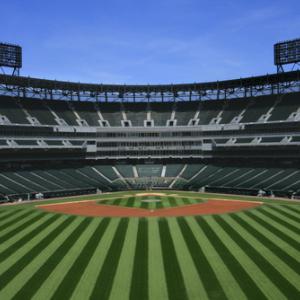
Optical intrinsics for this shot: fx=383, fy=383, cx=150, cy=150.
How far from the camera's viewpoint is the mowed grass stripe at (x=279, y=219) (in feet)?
144

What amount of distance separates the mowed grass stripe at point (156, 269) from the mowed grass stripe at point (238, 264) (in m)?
5.29

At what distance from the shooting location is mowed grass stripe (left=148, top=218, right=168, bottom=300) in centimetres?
2569

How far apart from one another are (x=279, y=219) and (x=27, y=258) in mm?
32425

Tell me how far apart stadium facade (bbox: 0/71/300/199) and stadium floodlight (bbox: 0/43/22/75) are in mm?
6307

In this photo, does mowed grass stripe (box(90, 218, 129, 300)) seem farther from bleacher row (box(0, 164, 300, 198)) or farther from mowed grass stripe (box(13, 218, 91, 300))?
bleacher row (box(0, 164, 300, 198))

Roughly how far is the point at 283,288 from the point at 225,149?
247 ft

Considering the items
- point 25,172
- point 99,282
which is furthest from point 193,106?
point 99,282

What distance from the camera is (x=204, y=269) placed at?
3019 centimetres

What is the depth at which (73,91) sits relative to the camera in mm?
113500

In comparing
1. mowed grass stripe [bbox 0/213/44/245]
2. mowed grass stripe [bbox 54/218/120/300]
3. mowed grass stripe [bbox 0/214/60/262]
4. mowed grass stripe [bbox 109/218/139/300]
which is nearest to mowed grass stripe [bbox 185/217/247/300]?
mowed grass stripe [bbox 109/218/139/300]

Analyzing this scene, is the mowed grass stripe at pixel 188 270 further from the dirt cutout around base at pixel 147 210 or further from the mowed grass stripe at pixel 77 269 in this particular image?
the dirt cutout around base at pixel 147 210

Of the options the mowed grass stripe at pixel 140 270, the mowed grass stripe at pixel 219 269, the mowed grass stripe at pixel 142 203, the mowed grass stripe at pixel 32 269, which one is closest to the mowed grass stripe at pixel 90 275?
the mowed grass stripe at pixel 32 269

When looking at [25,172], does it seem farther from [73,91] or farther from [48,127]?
[73,91]

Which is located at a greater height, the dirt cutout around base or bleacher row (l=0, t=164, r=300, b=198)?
bleacher row (l=0, t=164, r=300, b=198)
